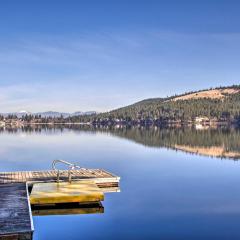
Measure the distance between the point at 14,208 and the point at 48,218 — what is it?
283 centimetres

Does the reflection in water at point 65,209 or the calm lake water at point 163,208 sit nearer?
the calm lake water at point 163,208

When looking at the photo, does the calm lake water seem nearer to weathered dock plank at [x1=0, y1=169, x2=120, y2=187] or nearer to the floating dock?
the floating dock

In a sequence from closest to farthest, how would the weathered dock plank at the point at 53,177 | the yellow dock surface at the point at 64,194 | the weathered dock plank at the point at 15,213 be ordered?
the weathered dock plank at the point at 15,213, the yellow dock surface at the point at 64,194, the weathered dock plank at the point at 53,177

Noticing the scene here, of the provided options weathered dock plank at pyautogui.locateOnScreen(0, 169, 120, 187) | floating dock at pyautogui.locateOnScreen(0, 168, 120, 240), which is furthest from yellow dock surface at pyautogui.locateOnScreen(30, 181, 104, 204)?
weathered dock plank at pyautogui.locateOnScreen(0, 169, 120, 187)

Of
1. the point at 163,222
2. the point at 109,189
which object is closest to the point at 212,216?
the point at 163,222

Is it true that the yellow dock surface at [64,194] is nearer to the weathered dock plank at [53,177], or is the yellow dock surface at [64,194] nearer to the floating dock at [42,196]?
the floating dock at [42,196]

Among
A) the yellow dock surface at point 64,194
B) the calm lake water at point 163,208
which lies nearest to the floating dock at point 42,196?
the yellow dock surface at point 64,194

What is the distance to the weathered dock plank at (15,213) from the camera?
17469mm

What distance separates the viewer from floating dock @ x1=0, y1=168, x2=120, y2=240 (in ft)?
61.9

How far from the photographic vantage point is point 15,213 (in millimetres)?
20906

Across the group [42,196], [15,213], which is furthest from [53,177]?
[15,213]

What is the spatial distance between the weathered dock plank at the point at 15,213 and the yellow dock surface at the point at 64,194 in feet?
2.81

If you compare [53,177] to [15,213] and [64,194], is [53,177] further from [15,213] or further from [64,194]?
[15,213]

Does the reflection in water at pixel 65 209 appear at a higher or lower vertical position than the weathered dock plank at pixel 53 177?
lower
